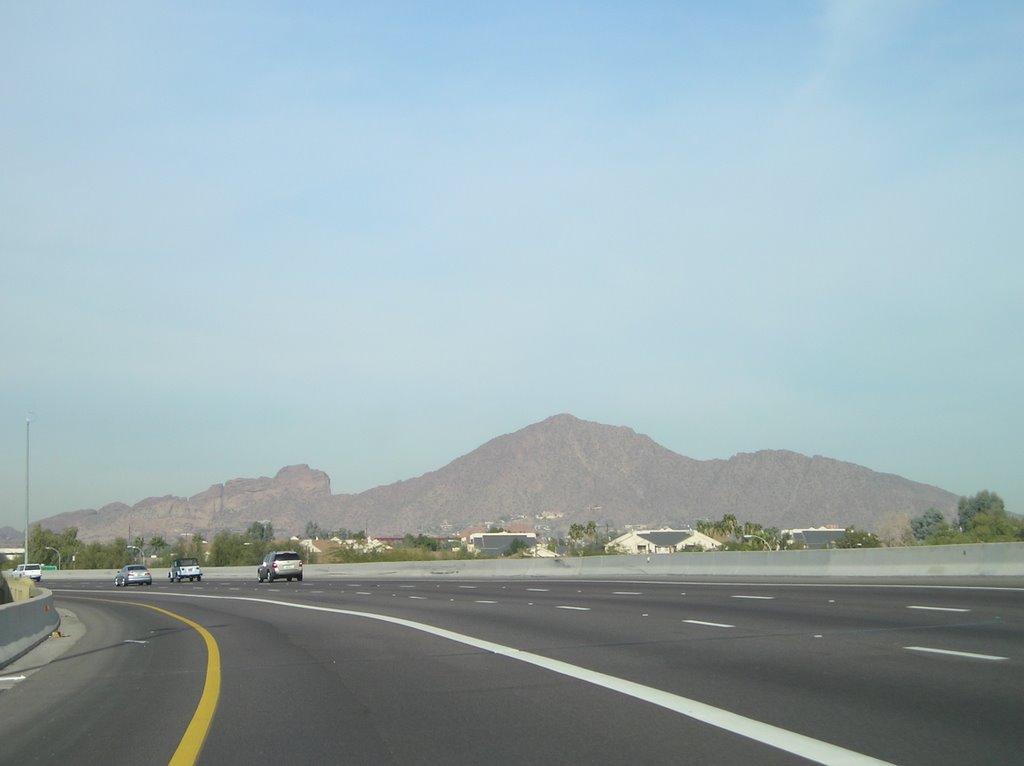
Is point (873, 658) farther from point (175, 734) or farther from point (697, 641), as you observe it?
point (175, 734)

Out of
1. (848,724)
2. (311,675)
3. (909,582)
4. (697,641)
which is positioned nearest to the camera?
(848,724)

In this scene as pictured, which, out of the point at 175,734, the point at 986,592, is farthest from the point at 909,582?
the point at 175,734

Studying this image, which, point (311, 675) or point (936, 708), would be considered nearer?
point (936, 708)

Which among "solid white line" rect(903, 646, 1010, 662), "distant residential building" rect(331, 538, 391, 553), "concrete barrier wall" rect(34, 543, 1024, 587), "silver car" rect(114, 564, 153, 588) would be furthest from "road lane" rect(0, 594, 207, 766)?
"distant residential building" rect(331, 538, 391, 553)

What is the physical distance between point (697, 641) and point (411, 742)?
7775mm

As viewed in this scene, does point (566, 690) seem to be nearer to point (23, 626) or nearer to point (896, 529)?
point (23, 626)

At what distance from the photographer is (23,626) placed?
20828mm

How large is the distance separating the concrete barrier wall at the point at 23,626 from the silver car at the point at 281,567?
38.1 meters

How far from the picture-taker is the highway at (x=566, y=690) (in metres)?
8.89

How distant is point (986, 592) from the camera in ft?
75.9

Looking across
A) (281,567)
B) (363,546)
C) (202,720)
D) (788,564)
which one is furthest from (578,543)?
(202,720)

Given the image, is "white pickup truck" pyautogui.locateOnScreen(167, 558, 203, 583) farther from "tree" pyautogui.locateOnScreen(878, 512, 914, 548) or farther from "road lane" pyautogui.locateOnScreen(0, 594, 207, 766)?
"tree" pyautogui.locateOnScreen(878, 512, 914, 548)

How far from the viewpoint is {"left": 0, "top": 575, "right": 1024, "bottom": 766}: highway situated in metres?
8.89

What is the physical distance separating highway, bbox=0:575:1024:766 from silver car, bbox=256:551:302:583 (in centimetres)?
4072
